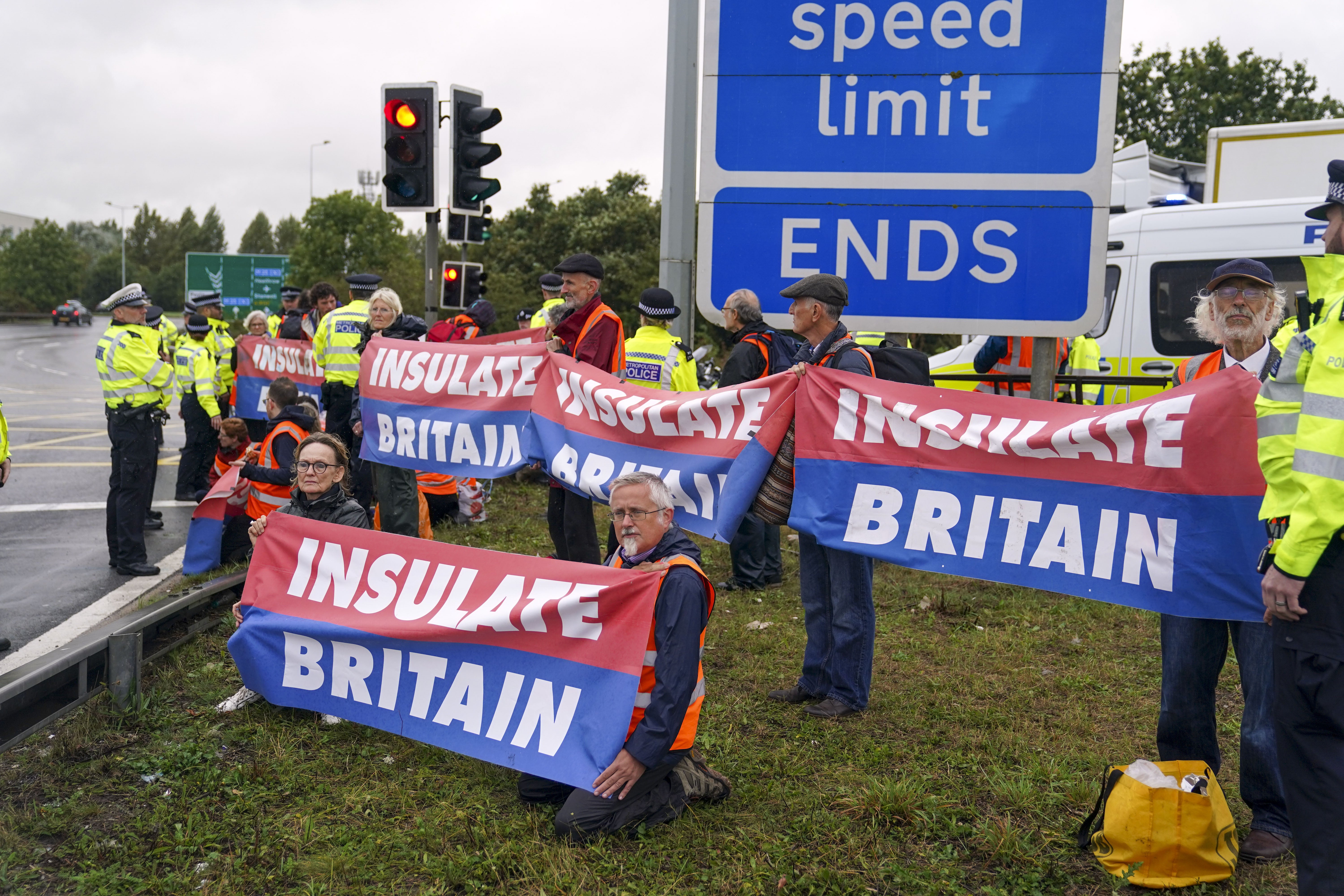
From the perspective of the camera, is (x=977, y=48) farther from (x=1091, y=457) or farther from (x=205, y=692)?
(x=205, y=692)

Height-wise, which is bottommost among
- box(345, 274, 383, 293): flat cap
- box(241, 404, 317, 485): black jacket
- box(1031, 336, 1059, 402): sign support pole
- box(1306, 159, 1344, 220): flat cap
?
box(241, 404, 317, 485): black jacket

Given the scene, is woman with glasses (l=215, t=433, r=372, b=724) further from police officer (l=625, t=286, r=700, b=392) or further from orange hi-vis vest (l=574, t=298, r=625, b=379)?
police officer (l=625, t=286, r=700, b=392)

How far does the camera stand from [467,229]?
12164mm

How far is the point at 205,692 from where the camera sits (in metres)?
5.52

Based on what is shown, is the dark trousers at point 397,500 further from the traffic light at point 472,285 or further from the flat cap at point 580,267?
the traffic light at point 472,285

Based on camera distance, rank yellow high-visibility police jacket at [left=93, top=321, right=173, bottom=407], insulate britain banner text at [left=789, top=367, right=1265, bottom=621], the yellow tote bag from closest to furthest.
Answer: the yellow tote bag < insulate britain banner text at [left=789, top=367, right=1265, bottom=621] < yellow high-visibility police jacket at [left=93, top=321, right=173, bottom=407]

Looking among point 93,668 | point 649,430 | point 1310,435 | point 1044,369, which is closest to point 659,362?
point 649,430

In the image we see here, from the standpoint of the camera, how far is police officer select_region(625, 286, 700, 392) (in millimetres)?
8227

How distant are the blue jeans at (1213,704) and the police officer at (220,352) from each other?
1028cm

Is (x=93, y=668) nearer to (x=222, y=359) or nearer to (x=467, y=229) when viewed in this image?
(x=467, y=229)

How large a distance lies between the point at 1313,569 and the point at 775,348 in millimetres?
3998

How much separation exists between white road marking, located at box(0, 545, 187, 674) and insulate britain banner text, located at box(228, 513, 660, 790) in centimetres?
126

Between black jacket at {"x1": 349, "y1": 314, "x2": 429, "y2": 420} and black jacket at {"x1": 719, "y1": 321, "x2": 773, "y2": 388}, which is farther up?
black jacket at {"x1": 349, "y1": 314, "x2": 429, "y2": 420}

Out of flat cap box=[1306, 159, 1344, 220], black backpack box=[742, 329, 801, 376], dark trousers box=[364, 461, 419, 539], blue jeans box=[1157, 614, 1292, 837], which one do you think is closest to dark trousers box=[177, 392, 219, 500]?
dark trousers box=[364, 461, 419, 539]
